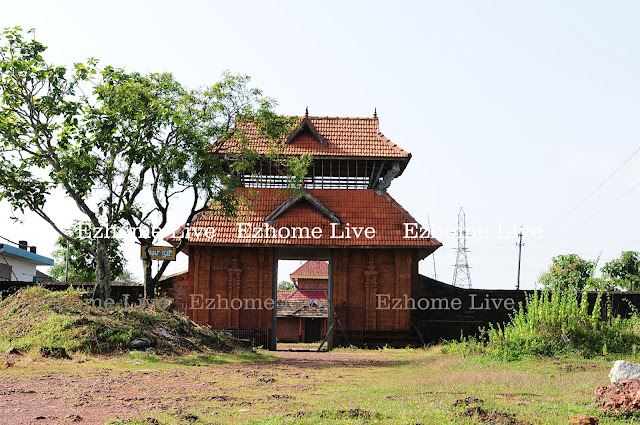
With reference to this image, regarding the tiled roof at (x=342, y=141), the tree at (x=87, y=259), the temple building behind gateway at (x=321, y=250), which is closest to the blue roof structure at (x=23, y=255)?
the tree at (x=87, y=259)

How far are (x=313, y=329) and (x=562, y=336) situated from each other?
80.2ft

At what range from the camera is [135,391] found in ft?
31.1

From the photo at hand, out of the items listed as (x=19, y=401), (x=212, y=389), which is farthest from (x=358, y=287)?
(x=19, y=401)

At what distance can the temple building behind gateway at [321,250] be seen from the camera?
74.0 feet

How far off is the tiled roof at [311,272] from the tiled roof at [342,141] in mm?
16927

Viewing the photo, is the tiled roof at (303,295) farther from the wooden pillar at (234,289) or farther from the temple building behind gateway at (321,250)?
the wooden pillar at (234,289)

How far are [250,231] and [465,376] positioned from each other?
12331 millimetres

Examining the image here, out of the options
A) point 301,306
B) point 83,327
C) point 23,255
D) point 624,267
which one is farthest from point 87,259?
point 624,267

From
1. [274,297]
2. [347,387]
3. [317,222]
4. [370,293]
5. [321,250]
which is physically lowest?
[347,387]

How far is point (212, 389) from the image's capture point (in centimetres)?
995

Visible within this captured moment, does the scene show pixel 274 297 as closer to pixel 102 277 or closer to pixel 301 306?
pixel 102 277

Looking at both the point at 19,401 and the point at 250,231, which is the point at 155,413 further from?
the point at 250,231

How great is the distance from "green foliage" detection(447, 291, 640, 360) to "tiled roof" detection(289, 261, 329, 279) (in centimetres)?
2506

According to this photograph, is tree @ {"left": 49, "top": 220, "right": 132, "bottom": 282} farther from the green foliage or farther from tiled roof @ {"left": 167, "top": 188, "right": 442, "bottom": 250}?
the green foliage
